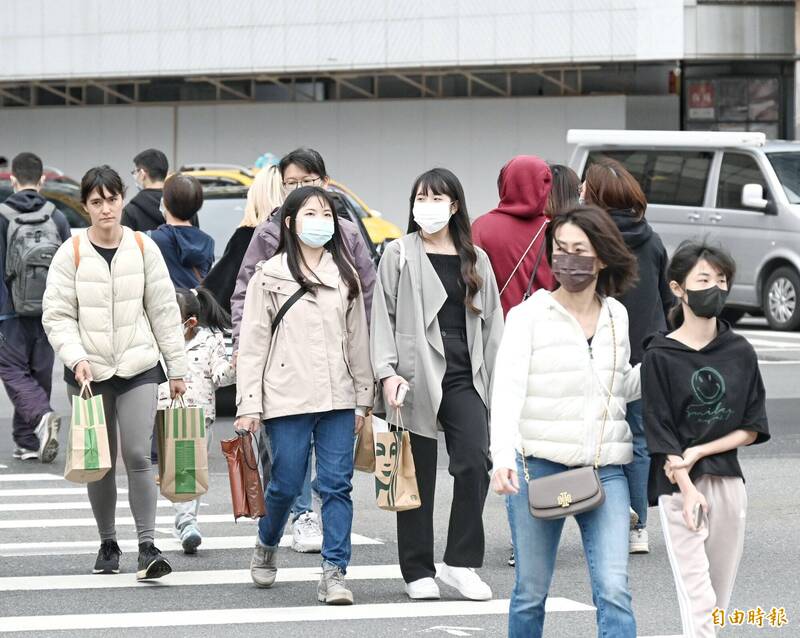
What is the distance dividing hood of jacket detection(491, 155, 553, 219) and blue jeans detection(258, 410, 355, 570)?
54.3 inches

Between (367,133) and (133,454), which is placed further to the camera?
(367,133)

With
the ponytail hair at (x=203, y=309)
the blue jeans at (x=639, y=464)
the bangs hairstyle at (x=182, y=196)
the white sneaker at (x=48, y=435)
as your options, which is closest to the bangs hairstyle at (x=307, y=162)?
the ponytail hair at (x=203, y=309)

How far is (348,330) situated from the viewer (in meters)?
7.04

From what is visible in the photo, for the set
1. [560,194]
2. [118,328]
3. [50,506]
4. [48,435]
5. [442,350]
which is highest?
[560,194]

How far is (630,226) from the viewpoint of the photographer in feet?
25.3

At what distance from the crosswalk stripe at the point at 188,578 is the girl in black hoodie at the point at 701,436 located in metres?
2.56

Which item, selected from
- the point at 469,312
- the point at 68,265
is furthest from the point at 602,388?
the point at 68,265

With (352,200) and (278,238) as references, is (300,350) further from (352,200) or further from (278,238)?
(352,200)

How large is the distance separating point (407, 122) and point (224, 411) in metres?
20.5

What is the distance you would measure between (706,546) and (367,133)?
1127 inches

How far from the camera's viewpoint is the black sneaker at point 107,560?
7.66m

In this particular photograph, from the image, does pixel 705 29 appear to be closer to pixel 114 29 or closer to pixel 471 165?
pixel 471 165

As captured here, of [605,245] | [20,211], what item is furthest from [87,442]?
[20,211]

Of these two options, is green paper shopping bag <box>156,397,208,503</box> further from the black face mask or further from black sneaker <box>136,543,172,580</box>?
the black face mask
